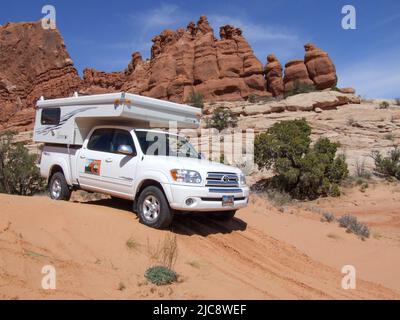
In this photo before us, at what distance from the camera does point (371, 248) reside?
8047 mm

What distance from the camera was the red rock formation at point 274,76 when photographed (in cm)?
5916

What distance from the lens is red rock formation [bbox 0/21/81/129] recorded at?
77750 mm

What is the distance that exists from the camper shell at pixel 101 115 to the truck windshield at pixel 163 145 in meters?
0.40

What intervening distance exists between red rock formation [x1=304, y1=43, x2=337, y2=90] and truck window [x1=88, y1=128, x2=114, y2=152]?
52816 mm

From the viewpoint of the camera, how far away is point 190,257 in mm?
5566

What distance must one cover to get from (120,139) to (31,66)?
269 ft

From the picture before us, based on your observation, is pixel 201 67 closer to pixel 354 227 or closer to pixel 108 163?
pixel 354 227

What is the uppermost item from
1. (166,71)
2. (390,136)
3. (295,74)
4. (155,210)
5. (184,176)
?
(166,71)

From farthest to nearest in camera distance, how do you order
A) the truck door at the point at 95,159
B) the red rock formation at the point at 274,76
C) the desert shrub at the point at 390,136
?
the red rock formation at the point at 274,76
the desert shrub at the point at 390,136
the truck door at the point at 95,159

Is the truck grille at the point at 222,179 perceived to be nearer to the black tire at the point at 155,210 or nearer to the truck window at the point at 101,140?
the black tire at the point at 155,210

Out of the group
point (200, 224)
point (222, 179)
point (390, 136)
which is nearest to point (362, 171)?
point (390, 136)

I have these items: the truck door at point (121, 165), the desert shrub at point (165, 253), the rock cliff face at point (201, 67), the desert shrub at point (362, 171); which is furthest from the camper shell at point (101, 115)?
the rock cliff face at point (201, 67)

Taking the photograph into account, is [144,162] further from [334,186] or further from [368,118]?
[368,118]
